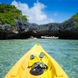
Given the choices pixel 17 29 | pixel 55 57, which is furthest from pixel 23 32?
pixel 55 57

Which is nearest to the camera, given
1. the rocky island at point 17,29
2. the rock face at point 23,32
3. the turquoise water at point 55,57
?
the turquoise water at point 55,57

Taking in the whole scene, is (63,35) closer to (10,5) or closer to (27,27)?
(27,27)

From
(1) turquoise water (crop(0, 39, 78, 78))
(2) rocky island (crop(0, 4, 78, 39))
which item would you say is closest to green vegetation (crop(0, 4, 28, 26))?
(2) rocky island (crop(0, 4, 78, 39))

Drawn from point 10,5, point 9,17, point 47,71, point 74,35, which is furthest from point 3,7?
point 47,71

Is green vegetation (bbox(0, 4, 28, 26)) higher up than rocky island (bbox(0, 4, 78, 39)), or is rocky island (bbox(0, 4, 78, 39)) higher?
green vegetation (bbox(0, 4, 28, 26))

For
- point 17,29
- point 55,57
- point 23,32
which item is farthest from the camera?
point 23,32

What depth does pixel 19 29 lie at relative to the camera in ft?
100

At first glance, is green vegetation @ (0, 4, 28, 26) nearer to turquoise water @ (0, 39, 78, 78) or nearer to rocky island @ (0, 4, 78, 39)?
rocky island @ (0, 4, 78, 39)

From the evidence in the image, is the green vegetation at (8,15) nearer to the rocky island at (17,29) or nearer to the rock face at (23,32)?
the rocky island at (17,29)

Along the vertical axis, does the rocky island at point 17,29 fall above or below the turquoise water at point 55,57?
above

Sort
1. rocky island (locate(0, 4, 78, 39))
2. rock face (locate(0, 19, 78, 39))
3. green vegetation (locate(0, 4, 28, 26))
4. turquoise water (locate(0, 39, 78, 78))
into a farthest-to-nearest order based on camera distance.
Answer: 1. green vegetation (locate(0, 4, 28, 26))
2. rocky island (locate(0, 4, 78, 39))
3. rock face (locate(0, 19, 78, 39))
4. turquoise water (locate(0, 39, 78, 78))

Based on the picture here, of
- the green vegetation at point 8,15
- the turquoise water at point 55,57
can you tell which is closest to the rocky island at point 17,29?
the green vegetation at point 8,15

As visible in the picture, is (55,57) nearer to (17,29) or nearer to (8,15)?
(17,29)

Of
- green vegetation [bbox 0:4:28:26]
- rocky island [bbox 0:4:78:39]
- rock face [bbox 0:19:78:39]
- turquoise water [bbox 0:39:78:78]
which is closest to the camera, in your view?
turquoise water [bbox 0:39:78:78]
